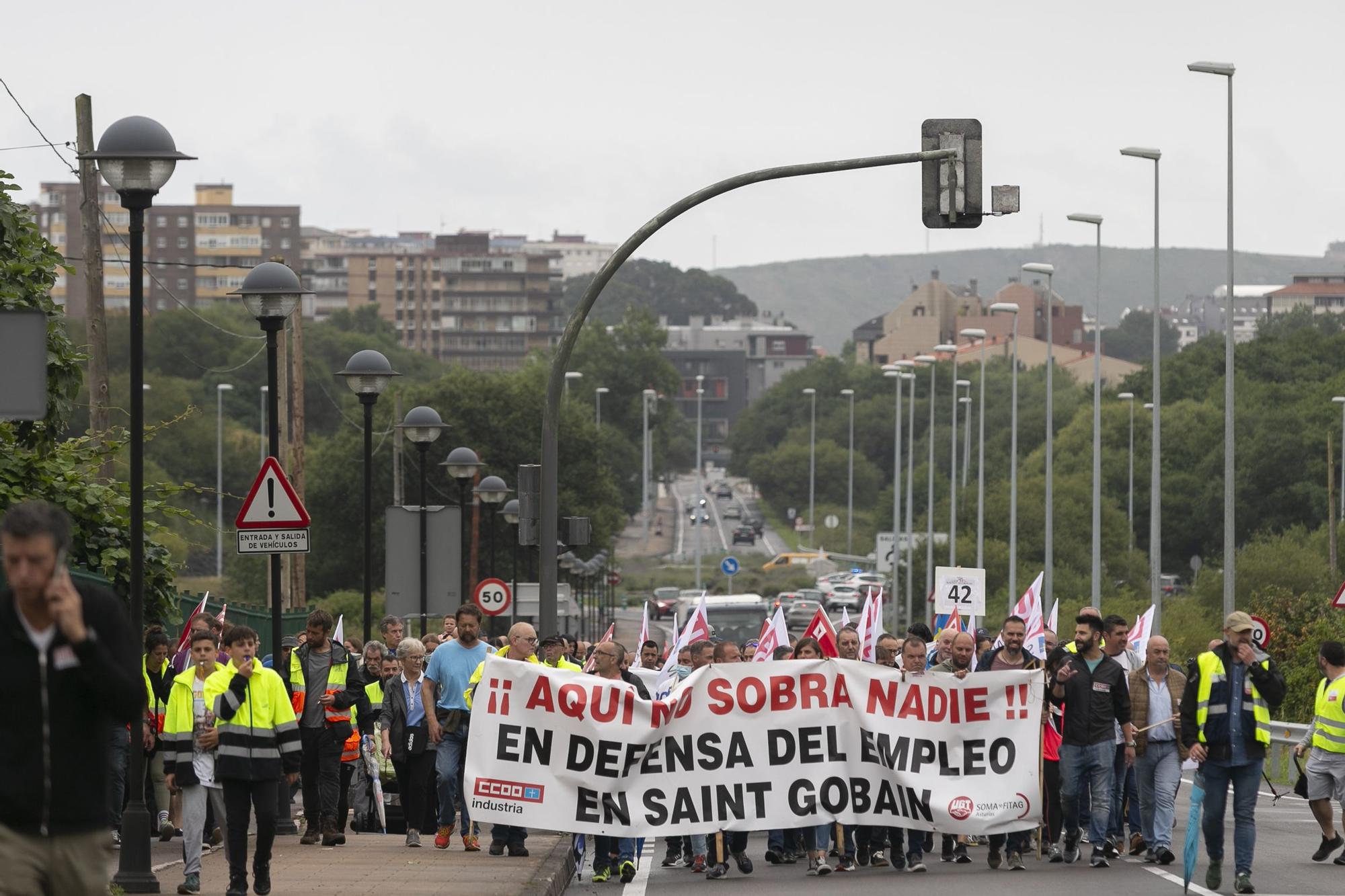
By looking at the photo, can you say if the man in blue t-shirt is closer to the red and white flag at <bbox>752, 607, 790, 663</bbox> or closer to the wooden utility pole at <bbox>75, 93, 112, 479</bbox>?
the red and white flag at <bbox>752, 607, 790, 663</bbox>

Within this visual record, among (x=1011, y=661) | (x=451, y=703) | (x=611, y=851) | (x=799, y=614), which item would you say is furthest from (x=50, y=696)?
(x=799, y=614)

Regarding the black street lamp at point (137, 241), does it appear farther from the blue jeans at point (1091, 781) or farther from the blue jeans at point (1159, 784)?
the blue jeans at point (1159, 784)

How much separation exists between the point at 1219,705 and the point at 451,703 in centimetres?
557

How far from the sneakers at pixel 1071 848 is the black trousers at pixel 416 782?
4856 millimetres

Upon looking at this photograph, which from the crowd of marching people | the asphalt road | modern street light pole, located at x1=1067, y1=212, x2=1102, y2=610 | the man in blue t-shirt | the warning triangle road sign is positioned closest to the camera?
the crowd of marching people

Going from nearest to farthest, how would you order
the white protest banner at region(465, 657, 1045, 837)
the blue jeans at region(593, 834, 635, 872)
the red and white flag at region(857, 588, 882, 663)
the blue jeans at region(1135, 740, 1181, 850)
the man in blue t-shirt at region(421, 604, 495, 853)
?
the white protest banner at region(465, 657, 1045, 837)
the blue jeans at region(593, 834, 635, 872)
the blue jeans at region(1135, 740, 1181, 850)
the man in blue t-shirt at region(421, 604, 495, 853)
the red and white flag at region(857, 588, 882, 663)

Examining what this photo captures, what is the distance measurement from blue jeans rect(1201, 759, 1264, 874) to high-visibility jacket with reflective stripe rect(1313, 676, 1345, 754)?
2.97m

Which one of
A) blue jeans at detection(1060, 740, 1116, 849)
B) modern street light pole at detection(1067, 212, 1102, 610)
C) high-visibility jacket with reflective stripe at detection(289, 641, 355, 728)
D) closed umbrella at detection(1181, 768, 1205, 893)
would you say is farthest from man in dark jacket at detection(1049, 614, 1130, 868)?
modern street light pole at detection(1067, 212, 1102, 610)

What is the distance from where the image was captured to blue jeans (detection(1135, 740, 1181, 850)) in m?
16.3

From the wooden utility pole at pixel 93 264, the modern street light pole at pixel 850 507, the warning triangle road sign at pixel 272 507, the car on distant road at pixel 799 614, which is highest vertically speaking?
the wooden utility pole at pixel 93 264

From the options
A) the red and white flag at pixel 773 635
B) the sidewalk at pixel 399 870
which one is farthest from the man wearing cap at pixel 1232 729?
the red and white flag at pixel 773 635

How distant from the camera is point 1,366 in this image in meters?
11.2

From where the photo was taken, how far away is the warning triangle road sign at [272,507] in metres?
16.8

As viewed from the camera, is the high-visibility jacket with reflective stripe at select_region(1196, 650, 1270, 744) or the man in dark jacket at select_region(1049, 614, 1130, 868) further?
the man in dark jacket at select_region(1049, 614, 1130, 868)
